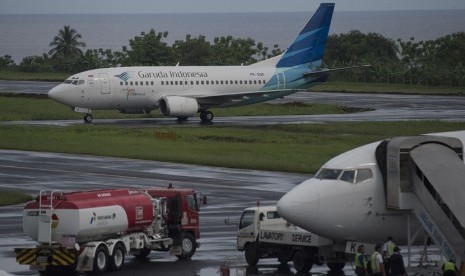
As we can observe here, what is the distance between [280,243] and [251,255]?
128cm

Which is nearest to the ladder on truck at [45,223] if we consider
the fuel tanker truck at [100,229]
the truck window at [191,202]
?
the fuel tanker truck at [100,229]

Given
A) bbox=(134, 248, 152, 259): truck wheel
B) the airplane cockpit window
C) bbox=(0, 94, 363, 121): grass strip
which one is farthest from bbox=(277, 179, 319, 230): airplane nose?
bbox=(0, 94, 363, 121): grass strip

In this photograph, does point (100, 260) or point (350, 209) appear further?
point (100, 260)

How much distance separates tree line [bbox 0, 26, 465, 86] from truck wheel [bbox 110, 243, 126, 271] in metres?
98.6

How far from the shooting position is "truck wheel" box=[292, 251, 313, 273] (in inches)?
1351

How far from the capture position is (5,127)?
80312 mm

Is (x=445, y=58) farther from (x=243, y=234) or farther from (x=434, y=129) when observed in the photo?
(x=243, y=234)

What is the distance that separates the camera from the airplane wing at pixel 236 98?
285 ft

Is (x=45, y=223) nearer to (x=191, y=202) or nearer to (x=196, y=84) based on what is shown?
(x=191, y=202)

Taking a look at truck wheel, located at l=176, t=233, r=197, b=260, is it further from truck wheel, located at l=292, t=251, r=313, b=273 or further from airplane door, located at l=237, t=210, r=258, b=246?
truck wheel, located at l=292, t=251, r=313, b=273

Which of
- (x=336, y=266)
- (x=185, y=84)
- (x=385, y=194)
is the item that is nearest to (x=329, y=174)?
(x=385, y=194)

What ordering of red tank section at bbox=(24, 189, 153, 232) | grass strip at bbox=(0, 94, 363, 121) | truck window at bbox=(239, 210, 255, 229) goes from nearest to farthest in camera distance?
red tank section at bbox=(24, 189, 153, 232), truck window at bbox=(239, 210, 255, 229), grass strip at bbox=(0, 94, 363, 121)

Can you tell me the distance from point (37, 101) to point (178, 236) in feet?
231

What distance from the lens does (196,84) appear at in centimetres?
8769
